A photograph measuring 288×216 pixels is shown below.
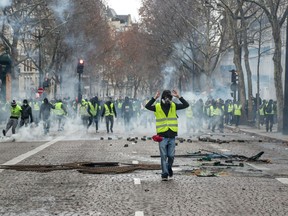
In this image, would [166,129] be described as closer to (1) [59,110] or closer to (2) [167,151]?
(2) [167,151]

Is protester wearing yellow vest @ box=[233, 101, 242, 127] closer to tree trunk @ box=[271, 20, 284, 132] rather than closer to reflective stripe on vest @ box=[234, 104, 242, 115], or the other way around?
reflective stripe on vest @ box=[234, 104, 242, 115]

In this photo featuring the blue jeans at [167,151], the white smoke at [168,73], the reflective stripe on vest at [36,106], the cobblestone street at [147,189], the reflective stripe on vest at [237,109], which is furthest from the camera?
the white smoke at [168,73]

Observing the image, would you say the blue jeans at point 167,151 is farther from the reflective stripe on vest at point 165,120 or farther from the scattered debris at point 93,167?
the scattered debris at point 93,167

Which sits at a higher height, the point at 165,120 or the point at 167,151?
the point at 165,120

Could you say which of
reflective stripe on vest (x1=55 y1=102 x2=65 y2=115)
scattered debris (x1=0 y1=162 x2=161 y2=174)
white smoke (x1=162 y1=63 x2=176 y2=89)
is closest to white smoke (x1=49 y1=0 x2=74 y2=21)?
reflective stripe on vest (x1=55 y1=102 x2=65 y2=115)

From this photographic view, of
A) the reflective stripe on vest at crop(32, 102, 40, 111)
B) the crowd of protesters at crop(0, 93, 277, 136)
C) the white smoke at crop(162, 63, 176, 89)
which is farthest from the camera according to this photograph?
the white smoke at crop(162, 63, 176, 89)

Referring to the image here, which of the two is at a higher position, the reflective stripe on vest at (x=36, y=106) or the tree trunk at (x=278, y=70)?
the tree trunk at (x=278, y=70)

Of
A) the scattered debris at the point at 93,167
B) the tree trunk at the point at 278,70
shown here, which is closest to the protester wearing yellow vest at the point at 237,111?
the tree trunk at the point at 278,70

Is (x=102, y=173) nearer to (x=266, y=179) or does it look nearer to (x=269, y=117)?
(x=266, y=179)

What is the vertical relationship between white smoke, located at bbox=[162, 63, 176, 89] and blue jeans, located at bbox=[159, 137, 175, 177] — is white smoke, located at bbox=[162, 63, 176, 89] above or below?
above

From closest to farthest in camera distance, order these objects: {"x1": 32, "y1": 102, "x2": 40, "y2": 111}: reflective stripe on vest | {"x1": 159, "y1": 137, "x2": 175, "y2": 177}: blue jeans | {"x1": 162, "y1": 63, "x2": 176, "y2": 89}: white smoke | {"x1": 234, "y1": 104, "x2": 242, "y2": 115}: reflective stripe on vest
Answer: {"x1": 159, "y1": 137, "x2": 175, "y2": 177}: blue jeans
{"x1": 32, "y1": 102, "x2": 40, "y2": 111}: reflective stripe on vest
{"x1": 234, "y1": 104, "x2": 242, "y2": 115}: reflective stripe on vest
{"x1": 162, "y1": 63, "x2": 176, "y2": 89}: white smoke

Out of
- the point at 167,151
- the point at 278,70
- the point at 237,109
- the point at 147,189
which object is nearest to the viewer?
the point at 147,189

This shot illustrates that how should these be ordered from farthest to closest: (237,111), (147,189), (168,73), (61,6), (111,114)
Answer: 1. (168,73)
2. (61,6)
3. (237,111)
4. (111,114)
5. (147,189)

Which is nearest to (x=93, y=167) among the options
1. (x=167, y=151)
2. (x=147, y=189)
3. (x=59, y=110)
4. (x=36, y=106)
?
(x=167, y=151)
